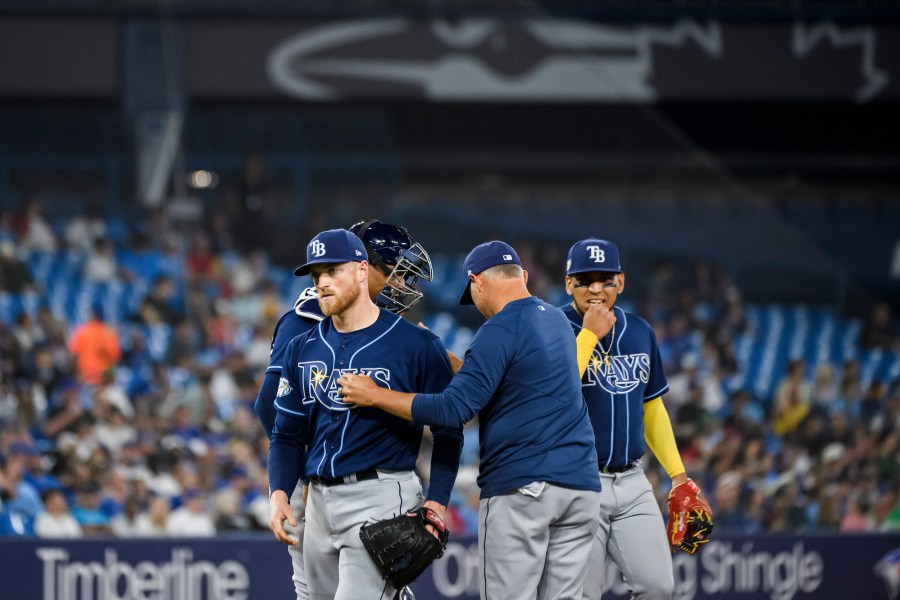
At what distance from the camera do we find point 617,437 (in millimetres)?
4875

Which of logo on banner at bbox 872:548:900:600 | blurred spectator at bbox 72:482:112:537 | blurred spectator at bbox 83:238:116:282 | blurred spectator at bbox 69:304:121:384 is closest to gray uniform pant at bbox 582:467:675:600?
logo on banner at bbox 872:548:900:600

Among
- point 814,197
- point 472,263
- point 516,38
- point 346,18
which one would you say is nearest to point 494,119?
point 516,38

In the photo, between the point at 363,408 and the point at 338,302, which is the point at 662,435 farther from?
the point at 338,302

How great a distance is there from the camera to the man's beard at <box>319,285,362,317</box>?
4047 mm

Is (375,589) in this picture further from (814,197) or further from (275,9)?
(814,197)

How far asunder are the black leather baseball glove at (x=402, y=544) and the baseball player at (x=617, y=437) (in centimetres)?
108

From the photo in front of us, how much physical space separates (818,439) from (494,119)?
743 centimetres

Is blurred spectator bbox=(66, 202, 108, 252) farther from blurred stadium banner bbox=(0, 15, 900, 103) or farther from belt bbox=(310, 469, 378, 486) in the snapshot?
belt bbox=(310, 469, 378, 486)

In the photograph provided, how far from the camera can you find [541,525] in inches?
165

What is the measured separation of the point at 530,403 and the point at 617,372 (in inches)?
31.5

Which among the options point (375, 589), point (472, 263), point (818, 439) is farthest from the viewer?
point (818, 439)

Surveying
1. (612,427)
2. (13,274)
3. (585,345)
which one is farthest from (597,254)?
(13,274)

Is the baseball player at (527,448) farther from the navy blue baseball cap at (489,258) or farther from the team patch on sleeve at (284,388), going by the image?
the team patch on sleeve at (284,388)

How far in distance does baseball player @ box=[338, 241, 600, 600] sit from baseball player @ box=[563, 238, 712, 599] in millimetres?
532
